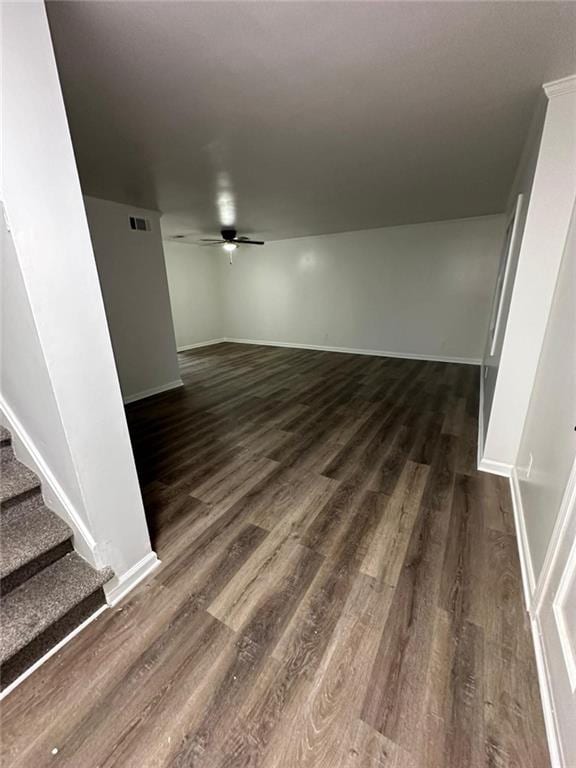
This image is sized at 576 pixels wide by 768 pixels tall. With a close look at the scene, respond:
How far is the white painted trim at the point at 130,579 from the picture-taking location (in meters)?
1.47

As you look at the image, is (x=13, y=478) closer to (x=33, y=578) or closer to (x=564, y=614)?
(x=33, y=578)

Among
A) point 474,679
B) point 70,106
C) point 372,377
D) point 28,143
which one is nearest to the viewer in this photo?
point 28,143

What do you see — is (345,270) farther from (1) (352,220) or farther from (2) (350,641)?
(2) (350,641)

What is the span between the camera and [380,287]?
19.7ft

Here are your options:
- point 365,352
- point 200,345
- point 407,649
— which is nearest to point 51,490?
point 407,649

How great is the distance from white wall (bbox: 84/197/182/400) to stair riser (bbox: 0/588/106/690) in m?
3.25

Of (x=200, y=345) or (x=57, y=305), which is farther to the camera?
(x=200, y=345)

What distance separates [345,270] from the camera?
6297mm

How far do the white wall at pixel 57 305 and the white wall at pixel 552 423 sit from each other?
189 cm

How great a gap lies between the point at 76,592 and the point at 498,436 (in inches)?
108

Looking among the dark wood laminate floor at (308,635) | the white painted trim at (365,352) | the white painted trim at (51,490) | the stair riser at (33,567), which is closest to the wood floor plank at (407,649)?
the dark wood laminate floor at (308,635)

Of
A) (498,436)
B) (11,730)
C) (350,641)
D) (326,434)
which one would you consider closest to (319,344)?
(326,434)

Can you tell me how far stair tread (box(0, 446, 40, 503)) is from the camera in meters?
1.44

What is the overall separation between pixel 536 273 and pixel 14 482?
3.15 meters
